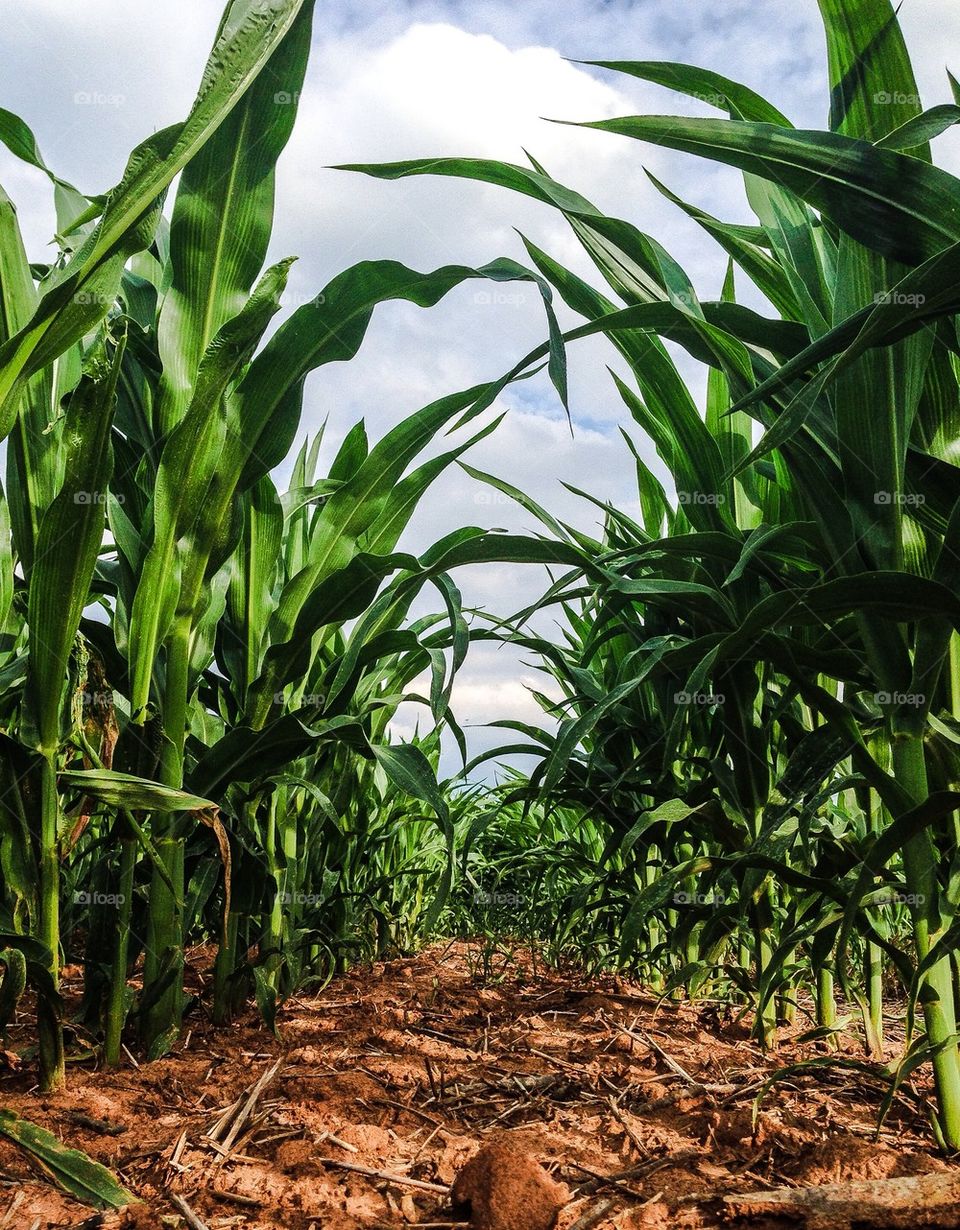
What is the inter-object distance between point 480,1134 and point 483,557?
2.39ft

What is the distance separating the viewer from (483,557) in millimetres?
1076

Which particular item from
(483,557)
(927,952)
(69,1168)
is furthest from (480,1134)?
(483,557)

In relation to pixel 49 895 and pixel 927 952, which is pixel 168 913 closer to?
pixel 49 895

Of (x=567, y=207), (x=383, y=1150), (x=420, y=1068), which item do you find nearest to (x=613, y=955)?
(x=420, y=1068)

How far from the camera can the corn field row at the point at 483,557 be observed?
2.58ft

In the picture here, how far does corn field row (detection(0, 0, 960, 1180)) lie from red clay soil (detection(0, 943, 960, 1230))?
9 cm

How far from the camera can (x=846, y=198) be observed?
71cm

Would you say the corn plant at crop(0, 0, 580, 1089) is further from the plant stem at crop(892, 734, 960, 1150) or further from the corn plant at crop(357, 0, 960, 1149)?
the plant stem at crop(892, 734, 960, 1150)

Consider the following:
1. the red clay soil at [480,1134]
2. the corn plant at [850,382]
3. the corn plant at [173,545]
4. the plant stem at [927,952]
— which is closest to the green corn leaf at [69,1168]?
the red clay soil at [480,1134]

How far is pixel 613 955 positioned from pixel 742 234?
182cm

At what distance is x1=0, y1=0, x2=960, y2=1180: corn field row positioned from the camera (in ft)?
2.58

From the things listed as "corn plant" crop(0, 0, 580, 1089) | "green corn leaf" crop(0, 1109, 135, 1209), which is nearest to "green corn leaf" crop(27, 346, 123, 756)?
"corn plant" crop(0, 0, 580, 1089)

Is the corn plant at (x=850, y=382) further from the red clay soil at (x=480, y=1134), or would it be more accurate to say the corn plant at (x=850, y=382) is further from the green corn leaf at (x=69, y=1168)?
the green corn leaf at (x=69, y=1168)

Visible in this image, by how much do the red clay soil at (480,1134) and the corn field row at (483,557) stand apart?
9 centimetres
